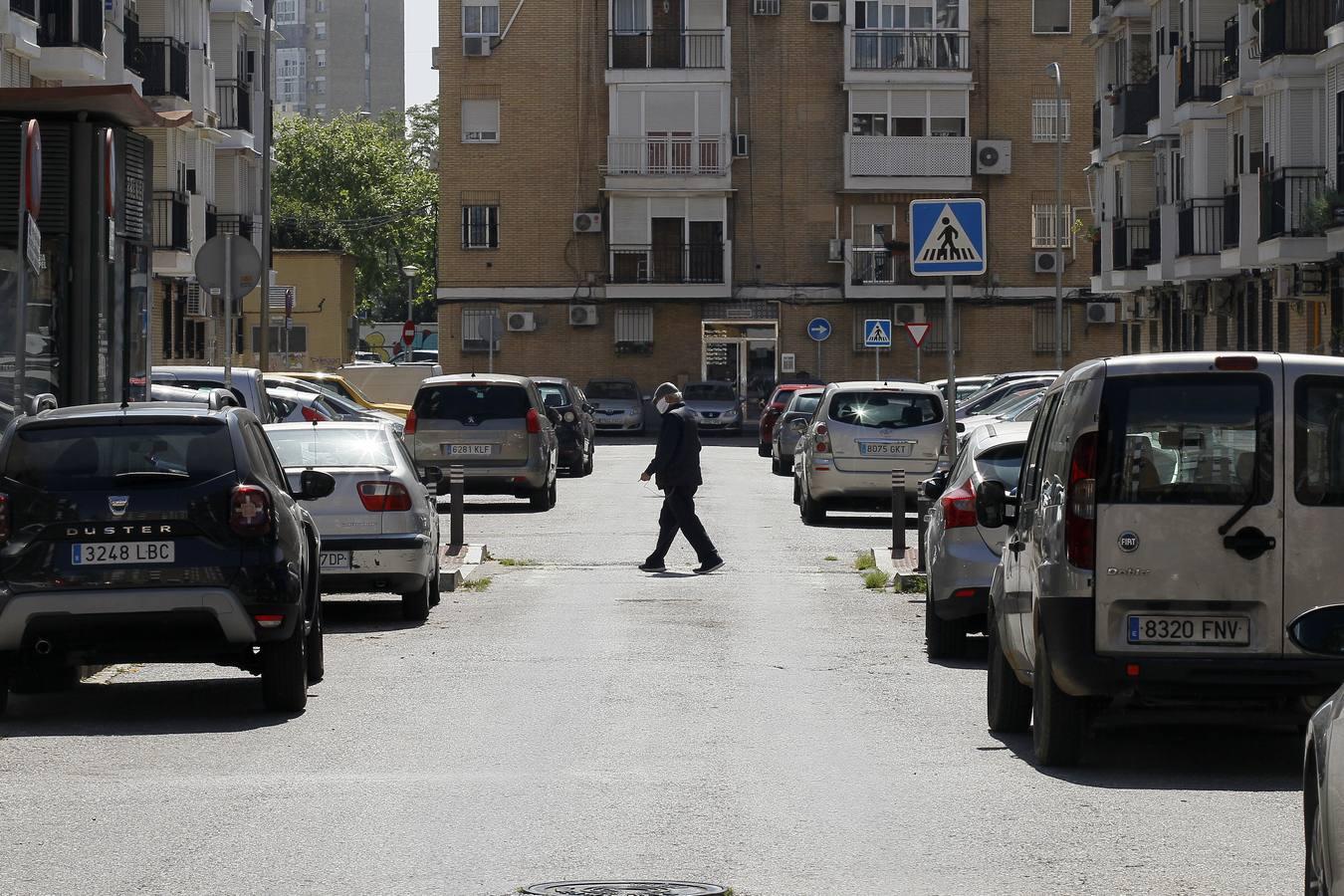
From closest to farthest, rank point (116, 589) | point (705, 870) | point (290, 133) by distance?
point (705, 870)
point (116, 589)
point (290, 133)

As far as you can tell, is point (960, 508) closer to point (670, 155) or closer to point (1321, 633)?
point (1321, 633)

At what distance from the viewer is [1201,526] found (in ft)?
29.4

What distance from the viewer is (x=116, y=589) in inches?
412

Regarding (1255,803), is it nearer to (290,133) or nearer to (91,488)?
(91,488)

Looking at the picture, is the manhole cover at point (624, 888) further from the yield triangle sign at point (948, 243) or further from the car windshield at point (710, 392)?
the car windshield at point (710, 392)

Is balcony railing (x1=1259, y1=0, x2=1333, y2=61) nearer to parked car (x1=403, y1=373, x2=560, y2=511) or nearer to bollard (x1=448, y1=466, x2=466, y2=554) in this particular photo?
parked car (x1=403, y1=373, x2=560, y2=511)

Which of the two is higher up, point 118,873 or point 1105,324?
point 1105,324

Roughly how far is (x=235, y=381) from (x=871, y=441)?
7444mm

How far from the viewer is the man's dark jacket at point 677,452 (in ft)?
68.0

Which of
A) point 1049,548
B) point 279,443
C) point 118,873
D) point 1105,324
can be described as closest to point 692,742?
point 1049,548

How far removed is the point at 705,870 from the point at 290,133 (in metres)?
98.3

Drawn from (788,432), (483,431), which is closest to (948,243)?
(483,431)

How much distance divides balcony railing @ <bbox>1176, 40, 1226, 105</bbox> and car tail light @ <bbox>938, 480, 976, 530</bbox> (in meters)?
33.8

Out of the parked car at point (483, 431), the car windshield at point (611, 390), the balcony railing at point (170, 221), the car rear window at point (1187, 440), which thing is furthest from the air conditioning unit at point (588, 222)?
the car rear window at point (1187, 440)
